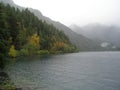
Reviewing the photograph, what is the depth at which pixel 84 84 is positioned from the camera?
5791cm

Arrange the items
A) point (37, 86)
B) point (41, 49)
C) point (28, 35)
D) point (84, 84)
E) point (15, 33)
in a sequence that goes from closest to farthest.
→ point (37, 86)
point (84, 84)
point (15, 33)
point (28, 35)
point (41, 49)

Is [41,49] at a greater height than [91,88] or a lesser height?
greater

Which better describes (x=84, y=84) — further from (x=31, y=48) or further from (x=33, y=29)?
(x=33, y=29)

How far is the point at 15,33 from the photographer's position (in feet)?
520

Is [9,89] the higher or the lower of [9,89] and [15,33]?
the lower

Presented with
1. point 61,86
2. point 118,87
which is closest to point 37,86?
point 61,86

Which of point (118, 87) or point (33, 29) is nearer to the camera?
point (118, 87)

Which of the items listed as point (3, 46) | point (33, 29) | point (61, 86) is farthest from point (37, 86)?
point (33, 29)

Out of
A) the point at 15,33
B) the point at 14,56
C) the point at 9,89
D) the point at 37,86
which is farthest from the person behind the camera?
the point at 15,33

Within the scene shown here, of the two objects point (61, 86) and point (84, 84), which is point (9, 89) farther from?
point (84, 84)

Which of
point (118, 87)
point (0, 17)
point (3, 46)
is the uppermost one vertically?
point (0, 17)

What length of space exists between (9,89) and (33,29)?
151m

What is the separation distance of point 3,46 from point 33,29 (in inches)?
5222

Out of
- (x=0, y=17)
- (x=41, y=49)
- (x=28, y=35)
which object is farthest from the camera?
(x=41, y=49)
